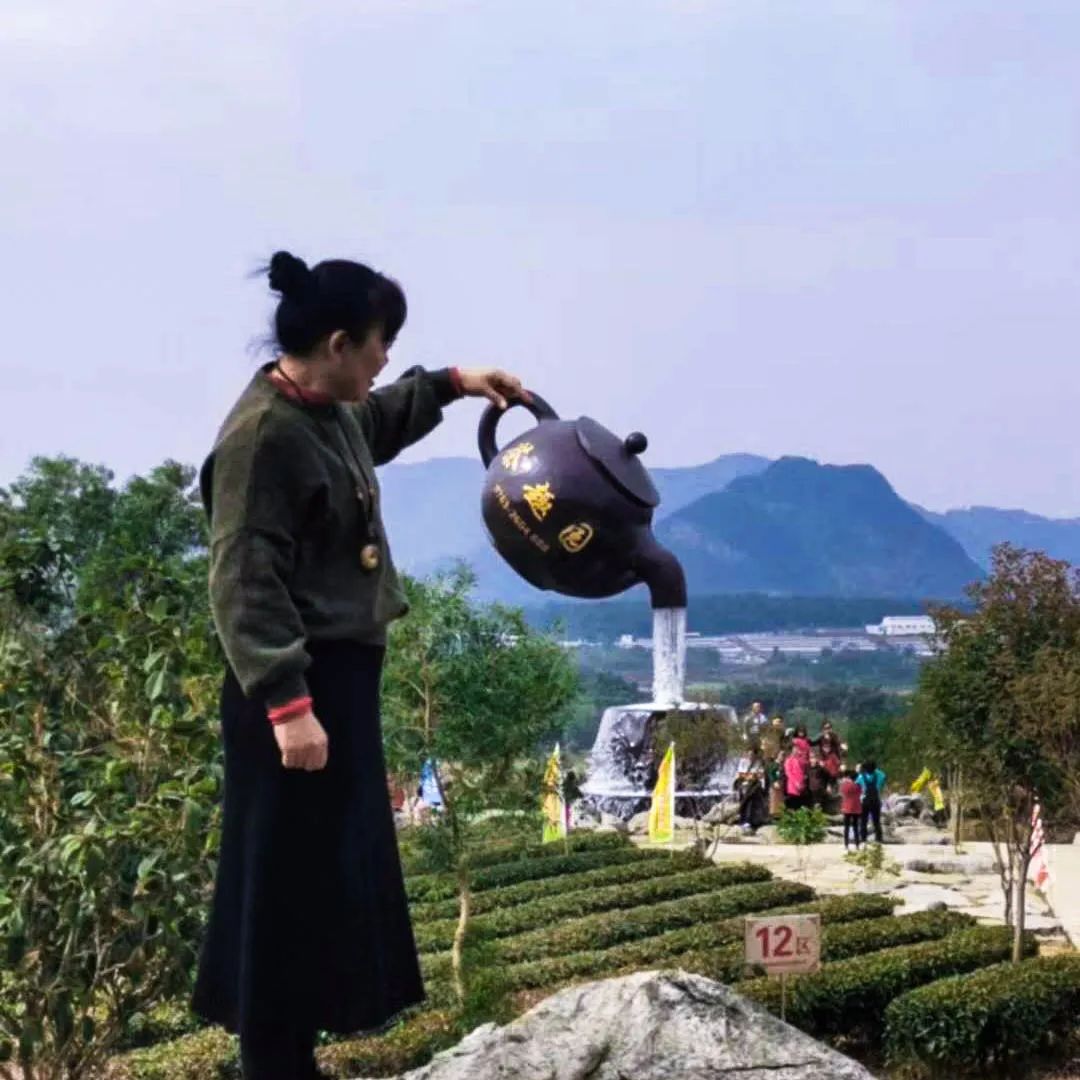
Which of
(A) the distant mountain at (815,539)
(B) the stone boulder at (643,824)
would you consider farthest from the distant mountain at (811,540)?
(B) the stone boulder at (643,824)

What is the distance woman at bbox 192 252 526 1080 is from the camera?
2.96 m

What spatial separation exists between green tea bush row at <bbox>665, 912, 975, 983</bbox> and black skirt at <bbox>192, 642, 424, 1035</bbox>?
623 centimetres

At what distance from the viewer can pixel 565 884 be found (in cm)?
1353

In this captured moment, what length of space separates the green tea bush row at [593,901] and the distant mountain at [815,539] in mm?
131030

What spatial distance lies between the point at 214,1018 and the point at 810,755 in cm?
1635

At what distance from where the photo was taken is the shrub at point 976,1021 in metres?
Result: 8.24

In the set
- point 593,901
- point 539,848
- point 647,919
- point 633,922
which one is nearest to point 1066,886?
point 539,848

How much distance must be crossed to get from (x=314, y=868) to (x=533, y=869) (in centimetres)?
1164

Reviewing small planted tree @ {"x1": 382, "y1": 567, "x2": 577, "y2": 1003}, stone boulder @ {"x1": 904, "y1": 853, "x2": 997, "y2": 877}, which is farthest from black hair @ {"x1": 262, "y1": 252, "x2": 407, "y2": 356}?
stone boulder @ {"x1": 904, "y1": 853, "x2": 997, "y2": 877}

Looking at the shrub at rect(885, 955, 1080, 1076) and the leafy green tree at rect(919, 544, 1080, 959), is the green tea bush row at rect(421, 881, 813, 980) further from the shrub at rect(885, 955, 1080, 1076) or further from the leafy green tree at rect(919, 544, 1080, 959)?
the shrub at rect(885, 955, 1080, 1076)

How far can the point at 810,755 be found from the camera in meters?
19.1

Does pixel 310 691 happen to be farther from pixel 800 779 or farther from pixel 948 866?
pixel 800 779

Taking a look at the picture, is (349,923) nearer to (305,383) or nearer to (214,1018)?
(214,1018)

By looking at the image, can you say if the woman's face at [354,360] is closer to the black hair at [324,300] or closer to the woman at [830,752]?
the black hair at [324,300]
